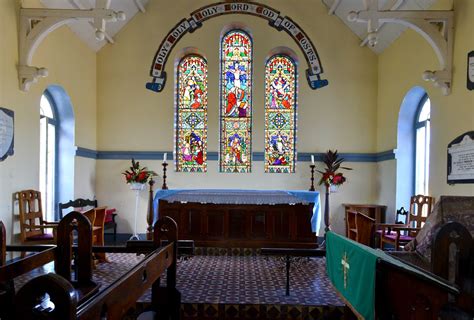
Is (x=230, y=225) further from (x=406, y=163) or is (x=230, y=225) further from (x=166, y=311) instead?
(x=406, y=163)

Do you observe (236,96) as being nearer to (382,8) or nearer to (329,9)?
(329,9)

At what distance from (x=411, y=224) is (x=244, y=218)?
269 centimetres

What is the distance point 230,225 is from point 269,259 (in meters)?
0.75

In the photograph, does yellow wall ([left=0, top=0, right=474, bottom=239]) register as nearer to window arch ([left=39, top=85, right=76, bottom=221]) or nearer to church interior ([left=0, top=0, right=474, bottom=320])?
church interior ([left=0, top=0, right=474, bottom=320])

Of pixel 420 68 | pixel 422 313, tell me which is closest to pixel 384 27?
pixel 420 68

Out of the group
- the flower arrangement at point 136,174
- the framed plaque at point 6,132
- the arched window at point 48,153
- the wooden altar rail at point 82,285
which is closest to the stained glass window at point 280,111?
the flower arrangement at point 136,174

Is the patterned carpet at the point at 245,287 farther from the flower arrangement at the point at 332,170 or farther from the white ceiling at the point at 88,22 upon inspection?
the white ceiling at the point at 88,22

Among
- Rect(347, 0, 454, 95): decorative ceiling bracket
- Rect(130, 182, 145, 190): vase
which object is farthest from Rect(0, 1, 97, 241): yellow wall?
Rect(347, 0, 454, 95): decorative ceiling bracket

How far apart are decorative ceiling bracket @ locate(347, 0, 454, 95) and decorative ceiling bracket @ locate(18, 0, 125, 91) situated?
3216mm

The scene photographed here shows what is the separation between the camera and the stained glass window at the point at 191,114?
7617 mm

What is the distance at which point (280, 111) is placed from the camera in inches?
302

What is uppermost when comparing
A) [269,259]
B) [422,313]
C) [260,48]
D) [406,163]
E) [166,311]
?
[260,48]

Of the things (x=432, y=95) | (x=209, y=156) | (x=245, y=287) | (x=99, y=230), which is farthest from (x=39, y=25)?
(x=432, y=95)

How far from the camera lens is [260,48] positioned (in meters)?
7.52
